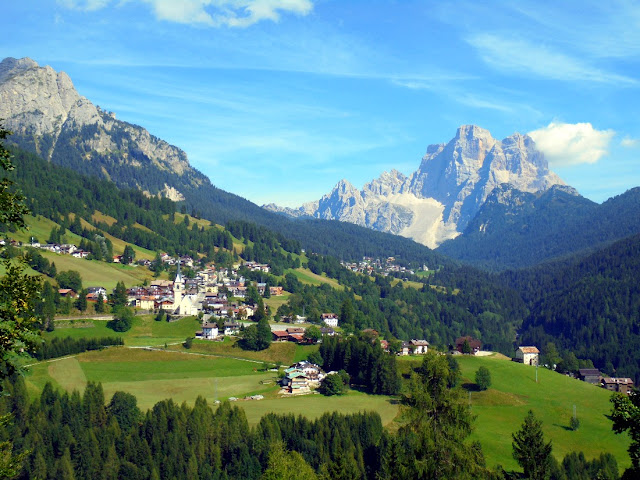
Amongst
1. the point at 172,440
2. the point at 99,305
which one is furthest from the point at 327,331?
the point at 172,440

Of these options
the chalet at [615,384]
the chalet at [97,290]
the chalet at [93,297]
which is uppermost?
the chalet at [97,290]

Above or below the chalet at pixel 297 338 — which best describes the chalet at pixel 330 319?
above

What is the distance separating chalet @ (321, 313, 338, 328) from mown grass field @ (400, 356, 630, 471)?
47.0 meters

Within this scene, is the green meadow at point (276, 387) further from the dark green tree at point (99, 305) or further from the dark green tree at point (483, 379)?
the dark green tree at point (99, 305)

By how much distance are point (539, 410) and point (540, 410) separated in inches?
7.7

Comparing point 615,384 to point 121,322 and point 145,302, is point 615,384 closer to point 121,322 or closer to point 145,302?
point 121,322

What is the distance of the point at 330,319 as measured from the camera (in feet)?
563

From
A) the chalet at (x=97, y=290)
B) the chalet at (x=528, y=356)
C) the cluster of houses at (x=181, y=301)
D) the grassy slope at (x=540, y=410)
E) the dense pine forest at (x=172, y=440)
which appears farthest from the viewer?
the chalet at (x=528, y=356)

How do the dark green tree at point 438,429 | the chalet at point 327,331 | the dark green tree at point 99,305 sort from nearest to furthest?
the dark green tree at point 438,429 → the dark green tree at point 99,305 → the chalet at point 327,331

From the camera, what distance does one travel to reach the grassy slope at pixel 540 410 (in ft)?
281

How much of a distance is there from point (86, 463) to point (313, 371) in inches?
1753

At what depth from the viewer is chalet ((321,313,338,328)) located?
16925cm

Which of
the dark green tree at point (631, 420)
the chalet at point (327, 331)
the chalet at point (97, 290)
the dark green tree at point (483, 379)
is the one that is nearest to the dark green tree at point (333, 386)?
the dark green tree at point (483, 379)

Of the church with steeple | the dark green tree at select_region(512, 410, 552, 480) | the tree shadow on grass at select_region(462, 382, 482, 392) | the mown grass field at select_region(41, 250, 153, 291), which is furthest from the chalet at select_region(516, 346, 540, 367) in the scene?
the mown grass field at select_region(41, 250, 153, 291)
